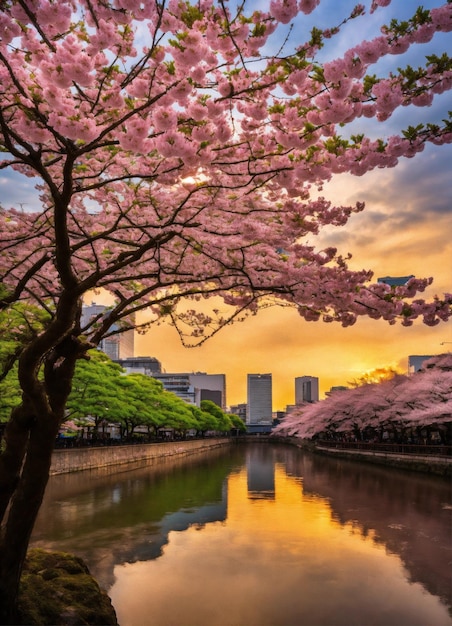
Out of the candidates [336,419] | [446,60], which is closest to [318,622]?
[446,60]

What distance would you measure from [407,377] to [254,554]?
4464cm

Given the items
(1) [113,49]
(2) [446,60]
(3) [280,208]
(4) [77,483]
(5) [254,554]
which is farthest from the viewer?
(4) [77,483]

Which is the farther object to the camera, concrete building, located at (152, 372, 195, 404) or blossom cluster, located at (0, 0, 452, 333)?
concrete building, located at (152, 372, 195, 404)

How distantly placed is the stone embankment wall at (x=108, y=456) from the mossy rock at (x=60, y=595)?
2414cm

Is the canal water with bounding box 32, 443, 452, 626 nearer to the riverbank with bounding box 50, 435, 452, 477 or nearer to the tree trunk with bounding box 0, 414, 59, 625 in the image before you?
the tree trunk with bounding box 0, 414, 59, 625

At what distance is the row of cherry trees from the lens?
4259 centimetres

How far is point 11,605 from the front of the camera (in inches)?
264

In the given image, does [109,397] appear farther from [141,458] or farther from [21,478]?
[21,478]

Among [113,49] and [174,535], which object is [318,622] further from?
[113,49]

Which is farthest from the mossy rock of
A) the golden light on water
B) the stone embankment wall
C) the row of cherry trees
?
the row of cherry trees

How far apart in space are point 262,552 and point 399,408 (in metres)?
38.2

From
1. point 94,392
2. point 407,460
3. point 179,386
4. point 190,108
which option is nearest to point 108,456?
point 94,392

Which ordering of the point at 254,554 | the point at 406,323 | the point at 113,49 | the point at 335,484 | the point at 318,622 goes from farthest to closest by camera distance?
1. the point at 335,484
2. the point at 254,554
3. the point at 406,323
4. the point at 318,622
5. the point at 113,49

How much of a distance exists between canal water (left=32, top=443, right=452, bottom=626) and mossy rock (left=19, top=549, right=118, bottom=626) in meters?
1.46
